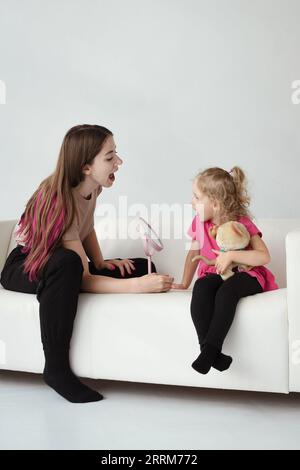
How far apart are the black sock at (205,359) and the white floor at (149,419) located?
15 cm

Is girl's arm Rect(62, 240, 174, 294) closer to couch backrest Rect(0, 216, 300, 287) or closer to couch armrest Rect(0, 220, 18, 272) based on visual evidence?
couch backrest Rect(0, 216, 300, 287)

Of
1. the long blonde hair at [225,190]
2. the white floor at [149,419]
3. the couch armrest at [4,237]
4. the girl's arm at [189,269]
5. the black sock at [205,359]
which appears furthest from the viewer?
the couch armrest at [4,237]

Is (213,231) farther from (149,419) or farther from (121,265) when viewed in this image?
(149,419)

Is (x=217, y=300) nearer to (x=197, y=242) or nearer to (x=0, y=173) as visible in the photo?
(x=197, y=242)

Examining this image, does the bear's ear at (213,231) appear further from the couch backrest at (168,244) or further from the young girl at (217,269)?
the couch backrest at (168,244)

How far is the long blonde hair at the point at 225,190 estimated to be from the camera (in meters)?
2.43

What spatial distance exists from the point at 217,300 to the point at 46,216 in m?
0.61

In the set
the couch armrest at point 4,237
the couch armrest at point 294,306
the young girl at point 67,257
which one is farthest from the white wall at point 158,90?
the couch armrest at point 294,306

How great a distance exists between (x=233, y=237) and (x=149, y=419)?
61 cm

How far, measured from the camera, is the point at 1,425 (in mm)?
2055

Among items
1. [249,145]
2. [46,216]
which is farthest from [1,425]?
[249,145]

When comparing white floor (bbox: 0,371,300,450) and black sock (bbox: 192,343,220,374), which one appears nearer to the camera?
white floor (bbox: 0,371,300,450)

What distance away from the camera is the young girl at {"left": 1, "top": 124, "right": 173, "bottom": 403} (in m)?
2.25

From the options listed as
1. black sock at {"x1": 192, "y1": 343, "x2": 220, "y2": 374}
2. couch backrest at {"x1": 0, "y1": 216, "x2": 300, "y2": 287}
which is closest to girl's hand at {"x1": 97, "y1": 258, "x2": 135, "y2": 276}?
couch backrest at {"x1": 0, "y1": 216, "x2": 300, "y2": 287}
